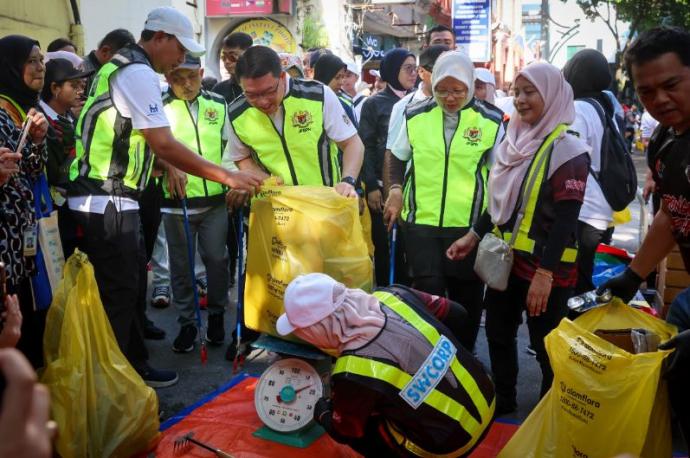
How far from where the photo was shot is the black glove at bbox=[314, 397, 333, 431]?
9.05 ft

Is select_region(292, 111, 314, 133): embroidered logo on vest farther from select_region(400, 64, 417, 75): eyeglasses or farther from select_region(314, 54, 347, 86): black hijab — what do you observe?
select_region(314, 54, 347, 86): black hijab

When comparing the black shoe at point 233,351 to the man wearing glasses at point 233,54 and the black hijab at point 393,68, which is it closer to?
the man wearing glasses at point 233,54

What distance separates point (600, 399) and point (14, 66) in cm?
285

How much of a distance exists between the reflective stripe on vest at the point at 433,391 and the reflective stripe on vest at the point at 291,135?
1231 millimetres

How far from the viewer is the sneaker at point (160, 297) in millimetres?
5520

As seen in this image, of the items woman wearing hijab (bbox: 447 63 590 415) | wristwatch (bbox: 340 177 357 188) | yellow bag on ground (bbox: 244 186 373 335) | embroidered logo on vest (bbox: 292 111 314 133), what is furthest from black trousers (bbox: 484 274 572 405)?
embroidered logo on vest (bbox: 292 111 314 133)

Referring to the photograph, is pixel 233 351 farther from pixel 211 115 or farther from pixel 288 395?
pixel 211 115

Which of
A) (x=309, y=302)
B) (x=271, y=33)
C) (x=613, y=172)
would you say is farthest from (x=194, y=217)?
Answer: (x=271, y=33)

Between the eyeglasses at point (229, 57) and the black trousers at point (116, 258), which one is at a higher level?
the eyeglasses at point (229, 57)

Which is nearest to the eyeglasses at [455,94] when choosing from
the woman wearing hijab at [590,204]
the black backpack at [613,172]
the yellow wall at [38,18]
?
the woman wearing hijab at [590,204]

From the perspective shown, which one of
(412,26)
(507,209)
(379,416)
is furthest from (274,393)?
(412,26)

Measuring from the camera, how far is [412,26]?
26.1m

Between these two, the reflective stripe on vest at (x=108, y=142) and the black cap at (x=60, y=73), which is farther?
the black cap at (x=60, y=73)

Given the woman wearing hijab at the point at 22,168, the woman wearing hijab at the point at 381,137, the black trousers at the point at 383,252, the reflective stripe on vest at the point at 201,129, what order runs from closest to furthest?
the woman wearing hijab at the point at 22,168
the reflective stripe on vest at the point at 201,129
the woman wearing hijab at the point at 381,137
the black trousers at the point at 383,252
